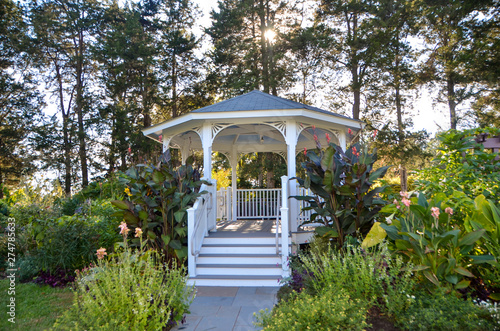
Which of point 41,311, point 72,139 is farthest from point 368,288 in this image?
point 72,139

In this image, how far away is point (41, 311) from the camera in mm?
4043

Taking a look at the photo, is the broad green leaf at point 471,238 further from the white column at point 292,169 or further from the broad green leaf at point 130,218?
the broad green leaf at point 130,218

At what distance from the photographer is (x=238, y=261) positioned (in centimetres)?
557

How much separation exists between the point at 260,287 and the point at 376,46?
1439 cm

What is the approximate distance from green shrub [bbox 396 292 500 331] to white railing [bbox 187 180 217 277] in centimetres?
329

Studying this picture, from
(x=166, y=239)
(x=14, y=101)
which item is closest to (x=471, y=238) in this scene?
(x=166, y=239)

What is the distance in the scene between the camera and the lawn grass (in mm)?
3654

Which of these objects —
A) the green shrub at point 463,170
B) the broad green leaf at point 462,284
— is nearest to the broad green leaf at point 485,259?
the broad green leaf at point 462,284

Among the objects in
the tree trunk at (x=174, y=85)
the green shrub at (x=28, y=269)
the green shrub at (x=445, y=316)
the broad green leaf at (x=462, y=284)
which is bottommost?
the green shrub at (x=28, y=269)

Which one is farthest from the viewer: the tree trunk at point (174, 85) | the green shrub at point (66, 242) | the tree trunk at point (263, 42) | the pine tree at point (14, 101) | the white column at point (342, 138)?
the tree trunk at point (174, 85)

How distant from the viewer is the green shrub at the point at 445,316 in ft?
8.01

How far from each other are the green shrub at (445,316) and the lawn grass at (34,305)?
3.64m

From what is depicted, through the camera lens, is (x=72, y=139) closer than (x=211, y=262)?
No

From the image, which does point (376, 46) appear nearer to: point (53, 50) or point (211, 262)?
point (211, 262)
